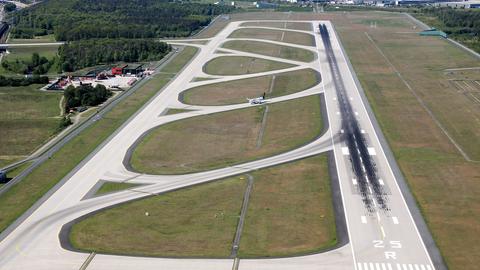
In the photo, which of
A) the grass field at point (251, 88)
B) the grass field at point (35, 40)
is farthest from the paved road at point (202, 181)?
the grass field at point (35, 40)

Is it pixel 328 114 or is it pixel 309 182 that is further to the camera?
pixel 328 114

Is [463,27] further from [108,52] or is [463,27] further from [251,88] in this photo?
[108,52]

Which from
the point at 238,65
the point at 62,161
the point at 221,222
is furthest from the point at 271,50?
the point at 221,222

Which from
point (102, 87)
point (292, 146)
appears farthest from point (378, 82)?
point (102, 87)

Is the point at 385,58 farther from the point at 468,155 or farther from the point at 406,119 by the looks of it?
the point at 468,155

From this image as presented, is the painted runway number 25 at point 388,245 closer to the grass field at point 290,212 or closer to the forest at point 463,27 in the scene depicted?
the grass field at point 290,212
